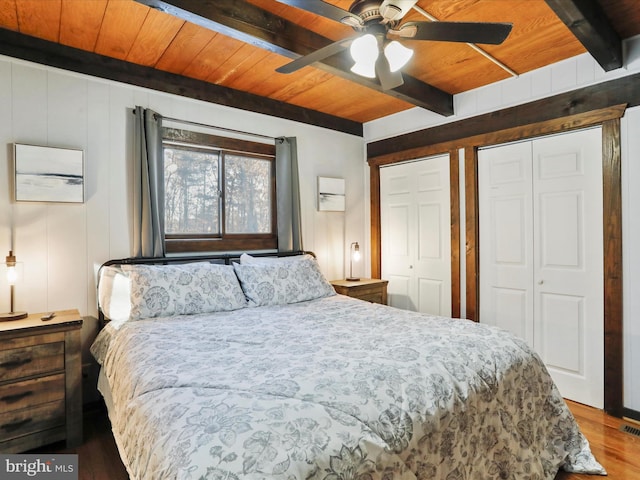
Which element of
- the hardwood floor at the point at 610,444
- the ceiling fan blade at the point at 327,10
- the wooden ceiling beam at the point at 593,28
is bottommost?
the hardwood floor at the point at 610,444

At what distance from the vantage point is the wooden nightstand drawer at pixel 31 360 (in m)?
1.97

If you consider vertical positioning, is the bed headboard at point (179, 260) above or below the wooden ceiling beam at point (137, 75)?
below

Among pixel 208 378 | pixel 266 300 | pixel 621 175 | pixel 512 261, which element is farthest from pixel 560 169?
pixel 208 378

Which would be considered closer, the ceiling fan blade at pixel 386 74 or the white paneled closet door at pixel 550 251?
the ceiling fan blade at pixel 386 74

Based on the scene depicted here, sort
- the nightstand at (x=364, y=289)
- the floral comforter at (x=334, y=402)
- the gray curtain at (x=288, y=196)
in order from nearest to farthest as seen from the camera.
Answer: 1. the floral comforter at (x=334, y=402)
2. the gray curtain at (x=288, y=196)
3. the nightstand at (x=364, y=289)

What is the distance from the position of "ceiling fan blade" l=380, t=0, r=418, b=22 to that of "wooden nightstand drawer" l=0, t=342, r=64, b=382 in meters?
2.48

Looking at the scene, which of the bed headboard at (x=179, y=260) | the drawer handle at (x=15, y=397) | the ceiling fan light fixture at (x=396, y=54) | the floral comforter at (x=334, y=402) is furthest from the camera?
the bed headboard at (x=179, y=260)

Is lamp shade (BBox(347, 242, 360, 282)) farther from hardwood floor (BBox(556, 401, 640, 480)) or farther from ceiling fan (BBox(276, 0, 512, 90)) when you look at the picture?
ceiling fan (BBox(276, 0, 512, 90))

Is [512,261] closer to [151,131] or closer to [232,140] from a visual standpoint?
[232,140]

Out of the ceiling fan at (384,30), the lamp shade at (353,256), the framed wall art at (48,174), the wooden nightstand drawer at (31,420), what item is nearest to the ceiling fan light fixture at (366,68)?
the ceiling fan at (384,30)

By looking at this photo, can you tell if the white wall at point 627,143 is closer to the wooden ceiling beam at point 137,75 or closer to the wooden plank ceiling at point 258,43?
the wooden plank ceiling at point 258,43

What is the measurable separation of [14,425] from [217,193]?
2041 millimetres

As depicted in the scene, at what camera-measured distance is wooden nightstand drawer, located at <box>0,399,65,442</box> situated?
197cm

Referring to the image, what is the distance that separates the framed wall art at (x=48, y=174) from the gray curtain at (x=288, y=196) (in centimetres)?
161
